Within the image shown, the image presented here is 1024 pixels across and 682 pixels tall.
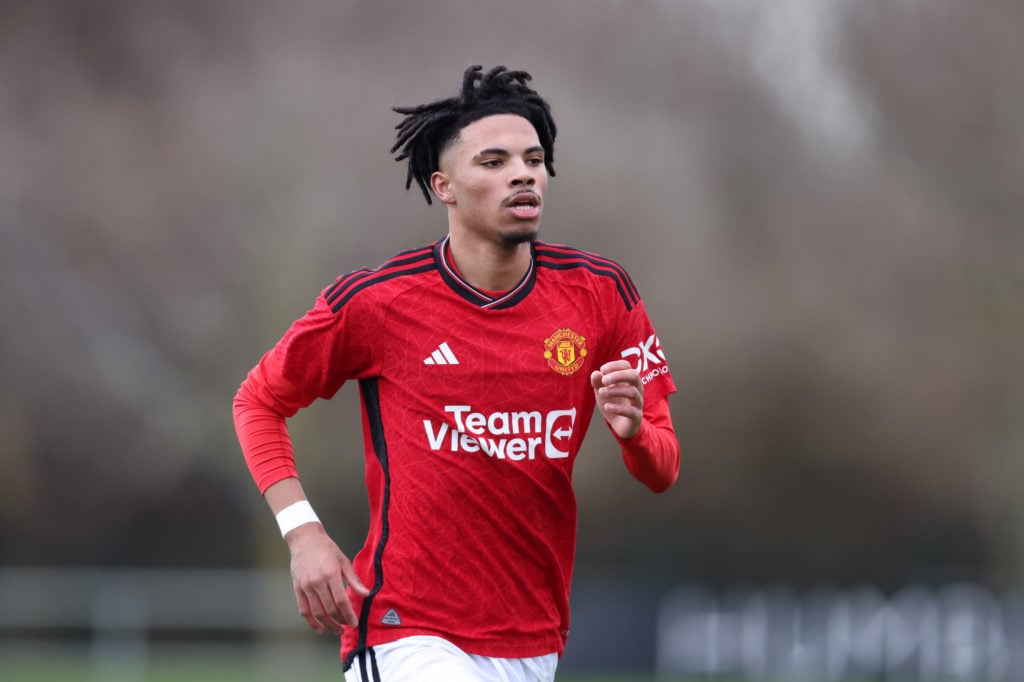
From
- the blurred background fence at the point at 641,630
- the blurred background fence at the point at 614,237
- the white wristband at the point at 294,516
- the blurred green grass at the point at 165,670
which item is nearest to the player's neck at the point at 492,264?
the white wristband at the point at 294,516

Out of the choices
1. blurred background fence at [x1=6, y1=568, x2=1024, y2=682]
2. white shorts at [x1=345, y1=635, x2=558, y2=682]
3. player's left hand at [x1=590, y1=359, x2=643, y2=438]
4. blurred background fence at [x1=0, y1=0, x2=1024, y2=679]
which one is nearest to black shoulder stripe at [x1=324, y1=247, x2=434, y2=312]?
player's left hand at [x1=590, y1=359, x2=643, y2=438]

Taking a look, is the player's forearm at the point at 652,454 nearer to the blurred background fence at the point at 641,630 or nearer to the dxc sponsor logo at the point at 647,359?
the dxc sponsor logo at the point at 647,359

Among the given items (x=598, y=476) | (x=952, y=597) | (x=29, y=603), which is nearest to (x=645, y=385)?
(x=952, y=597)

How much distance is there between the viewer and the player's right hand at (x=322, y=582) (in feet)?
11.4

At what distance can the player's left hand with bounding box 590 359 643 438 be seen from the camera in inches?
128

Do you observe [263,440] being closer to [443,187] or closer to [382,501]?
[382,501]

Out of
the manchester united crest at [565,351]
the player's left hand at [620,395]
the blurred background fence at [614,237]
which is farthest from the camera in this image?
the blurred background fence at [614,237]

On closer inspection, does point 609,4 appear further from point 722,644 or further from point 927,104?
point 722,644

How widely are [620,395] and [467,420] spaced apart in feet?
1.72

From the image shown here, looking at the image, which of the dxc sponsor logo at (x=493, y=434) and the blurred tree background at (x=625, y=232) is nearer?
the dxc sponsor logo at (x=493, y=434)

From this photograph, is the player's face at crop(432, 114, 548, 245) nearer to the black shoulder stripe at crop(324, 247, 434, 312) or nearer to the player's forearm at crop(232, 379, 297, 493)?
the black shoulder stripe at crop(324, 247, 434, 312)

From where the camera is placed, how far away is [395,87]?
547 inches

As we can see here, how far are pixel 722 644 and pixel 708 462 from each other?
4.19 meters

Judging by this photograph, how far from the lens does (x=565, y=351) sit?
12.2 ft
